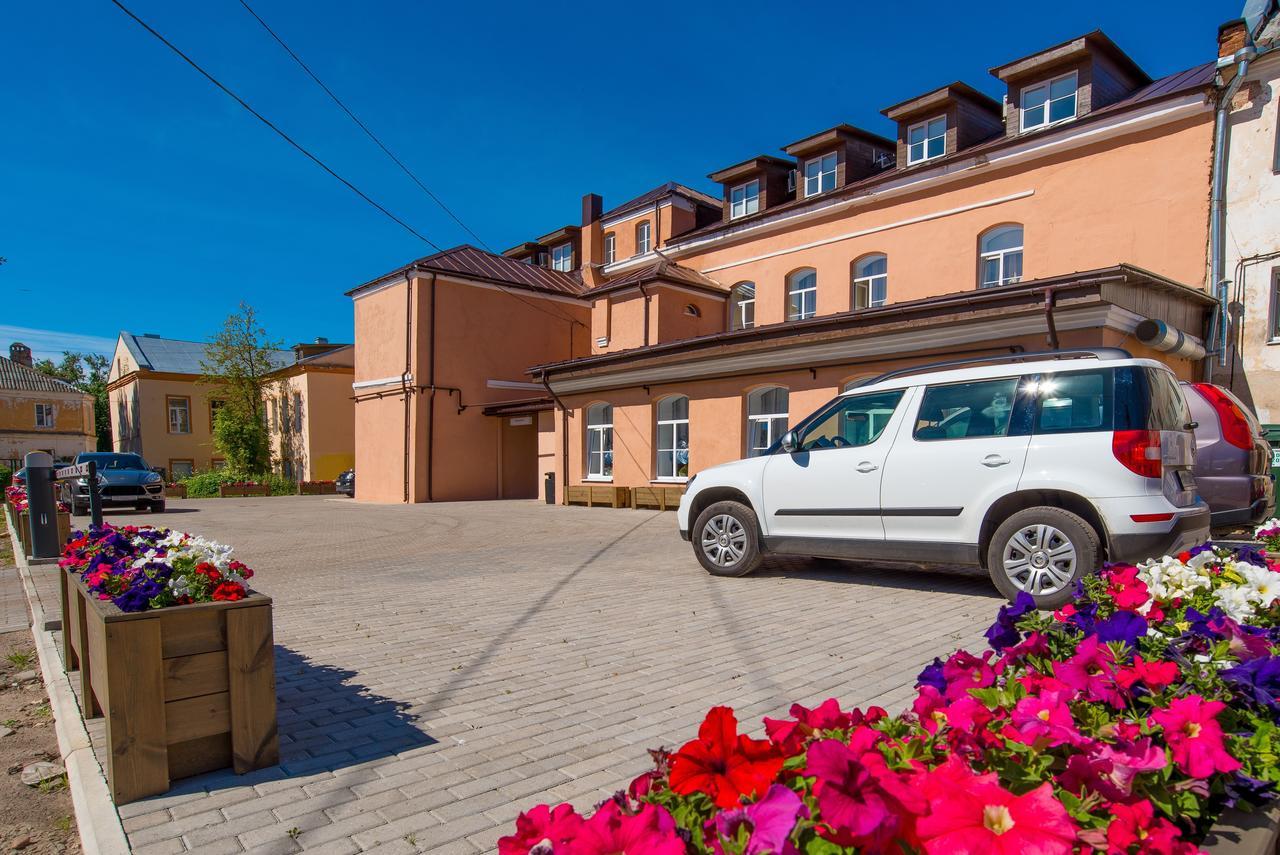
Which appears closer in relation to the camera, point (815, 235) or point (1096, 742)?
point (1096, 742)

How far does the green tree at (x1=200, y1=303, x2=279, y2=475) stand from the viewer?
37938 mm

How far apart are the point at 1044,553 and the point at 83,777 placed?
21.3 feet

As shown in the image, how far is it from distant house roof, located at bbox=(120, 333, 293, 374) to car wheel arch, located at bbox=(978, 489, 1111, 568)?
1858 inches

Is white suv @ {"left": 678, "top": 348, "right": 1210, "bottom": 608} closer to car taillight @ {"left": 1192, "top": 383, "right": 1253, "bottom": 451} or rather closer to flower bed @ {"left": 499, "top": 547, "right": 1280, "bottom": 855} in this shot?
car taillight @ {"left": 1192, "top": 383, "right": 1253, "bottom": 451}

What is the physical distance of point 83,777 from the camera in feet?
10.4

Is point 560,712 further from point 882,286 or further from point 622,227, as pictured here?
point 622,227

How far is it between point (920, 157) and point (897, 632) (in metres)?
18.2

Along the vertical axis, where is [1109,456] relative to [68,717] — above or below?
above

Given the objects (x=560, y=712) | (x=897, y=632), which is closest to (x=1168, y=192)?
(x=897, y=632)

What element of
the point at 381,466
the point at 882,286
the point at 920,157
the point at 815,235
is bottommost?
the point at 381,466

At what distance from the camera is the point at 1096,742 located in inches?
65.6

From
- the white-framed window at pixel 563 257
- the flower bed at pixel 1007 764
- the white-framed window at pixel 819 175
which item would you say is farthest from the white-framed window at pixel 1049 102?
the white-framed window at pixel 563 257

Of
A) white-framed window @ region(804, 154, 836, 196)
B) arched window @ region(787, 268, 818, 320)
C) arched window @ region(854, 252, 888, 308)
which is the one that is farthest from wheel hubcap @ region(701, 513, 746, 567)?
white-framed window @ region(804, 154, 836, 196)

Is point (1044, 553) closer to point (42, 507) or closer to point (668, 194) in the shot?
point (42, 507)
